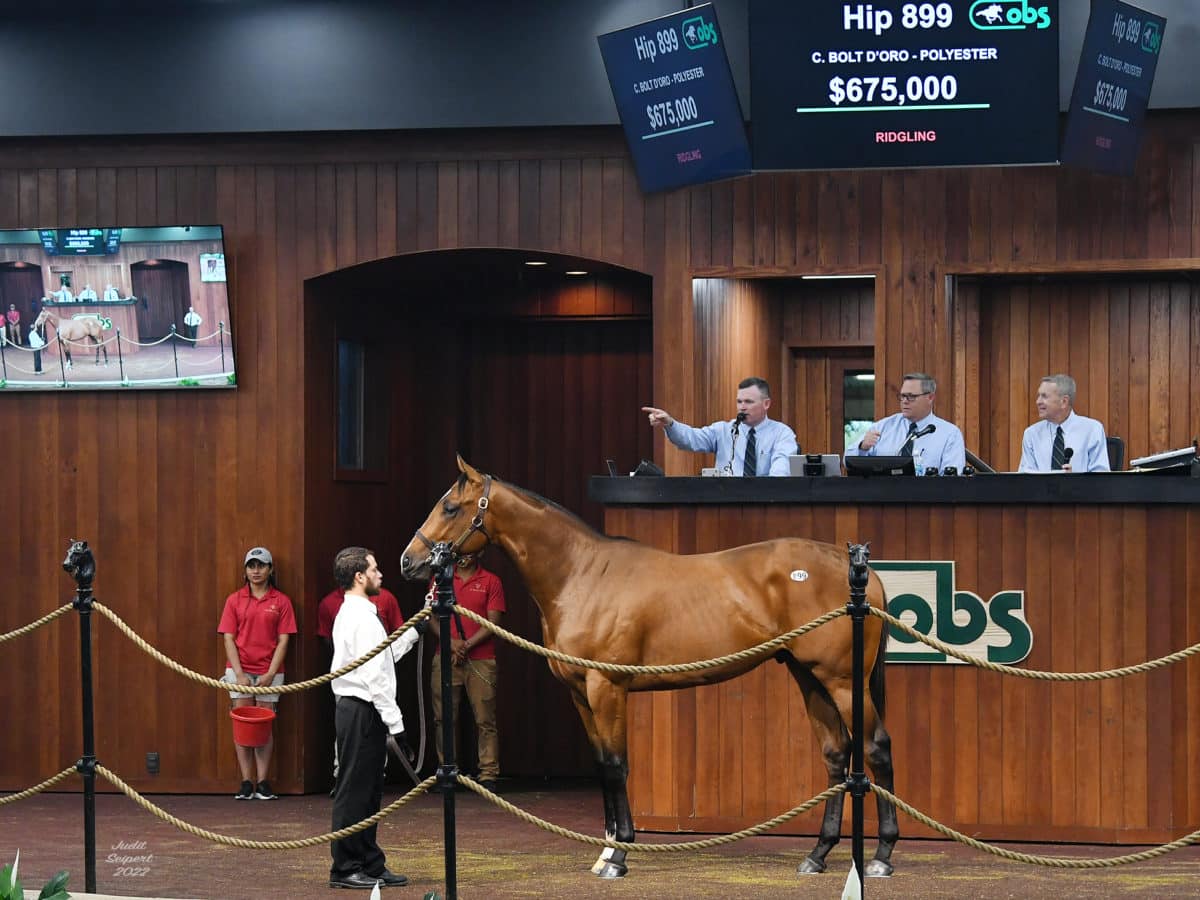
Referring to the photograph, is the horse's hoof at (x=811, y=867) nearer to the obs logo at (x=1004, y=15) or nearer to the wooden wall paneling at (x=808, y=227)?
the wooden wall paneling at (x=808, y=227)

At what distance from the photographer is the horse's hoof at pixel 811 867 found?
24.6ft

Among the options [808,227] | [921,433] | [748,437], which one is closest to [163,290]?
[748,437]

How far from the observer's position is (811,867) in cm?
752

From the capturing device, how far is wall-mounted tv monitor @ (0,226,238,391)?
1050cm

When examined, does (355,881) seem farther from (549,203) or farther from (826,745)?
(549,203)

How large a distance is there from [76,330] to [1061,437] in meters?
5.73

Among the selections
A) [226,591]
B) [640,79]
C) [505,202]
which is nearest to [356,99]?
[505,202]

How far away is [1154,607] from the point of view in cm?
841

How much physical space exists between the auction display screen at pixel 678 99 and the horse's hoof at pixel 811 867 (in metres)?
3.91

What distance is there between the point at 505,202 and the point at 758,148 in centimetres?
163

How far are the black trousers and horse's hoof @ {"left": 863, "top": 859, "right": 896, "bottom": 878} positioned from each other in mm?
2077

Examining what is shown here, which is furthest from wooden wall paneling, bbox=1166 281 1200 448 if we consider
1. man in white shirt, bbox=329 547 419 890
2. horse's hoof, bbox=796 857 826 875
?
man in white shirt, bbox=329 547 419 890

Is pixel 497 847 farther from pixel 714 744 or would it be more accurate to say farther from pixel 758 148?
pixel 758 148

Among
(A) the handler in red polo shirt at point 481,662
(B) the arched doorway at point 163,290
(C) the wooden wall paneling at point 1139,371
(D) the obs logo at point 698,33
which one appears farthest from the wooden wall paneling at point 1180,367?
(B) the arched doorway at point 163,290
